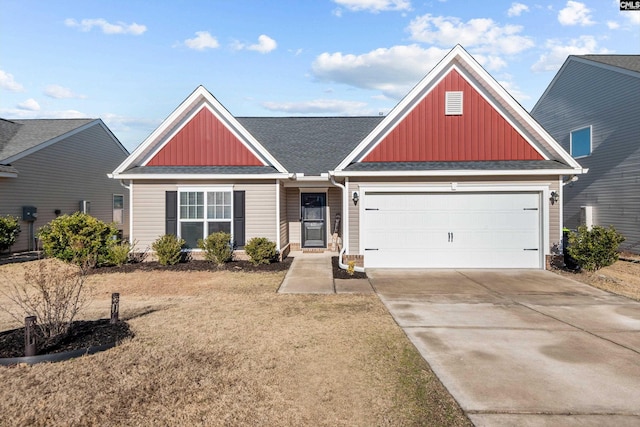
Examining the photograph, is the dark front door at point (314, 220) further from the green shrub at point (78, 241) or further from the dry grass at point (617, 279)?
the dry grass at point (617, 279)

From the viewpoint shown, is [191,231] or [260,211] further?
[260,211]

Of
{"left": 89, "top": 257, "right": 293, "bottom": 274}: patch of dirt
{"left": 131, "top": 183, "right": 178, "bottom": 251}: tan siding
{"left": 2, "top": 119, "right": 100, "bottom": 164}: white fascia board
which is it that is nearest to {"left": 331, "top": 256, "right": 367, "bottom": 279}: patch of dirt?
{"left": 89, "top": 257, "right": 293, "bottom": 274}: patch of dirt

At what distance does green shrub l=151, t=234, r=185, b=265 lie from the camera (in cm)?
1178

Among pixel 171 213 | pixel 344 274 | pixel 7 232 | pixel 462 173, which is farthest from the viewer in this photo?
pixel 7 232

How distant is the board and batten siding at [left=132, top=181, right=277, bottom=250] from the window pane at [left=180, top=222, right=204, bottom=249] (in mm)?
697

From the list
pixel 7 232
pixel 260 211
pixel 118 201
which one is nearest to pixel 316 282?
pixel 260 211

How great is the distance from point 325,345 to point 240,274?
5894 mm

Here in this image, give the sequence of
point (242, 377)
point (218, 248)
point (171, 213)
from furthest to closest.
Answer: point (171, 213) → point (218, 248) → point (242, 377)

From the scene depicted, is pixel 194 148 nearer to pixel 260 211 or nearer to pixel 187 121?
pixel 187 121

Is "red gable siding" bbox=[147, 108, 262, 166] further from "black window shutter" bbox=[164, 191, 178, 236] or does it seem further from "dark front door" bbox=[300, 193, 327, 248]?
"dark front door" bbox=[300, 193, 327, 248]

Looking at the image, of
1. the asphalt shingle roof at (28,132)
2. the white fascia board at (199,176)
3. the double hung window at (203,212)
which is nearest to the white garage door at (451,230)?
the white fascia board at (199,176)

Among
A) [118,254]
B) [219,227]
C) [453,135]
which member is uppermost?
[453,135]

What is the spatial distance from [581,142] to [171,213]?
1856 cm

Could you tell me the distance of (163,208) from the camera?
12.8 meters
